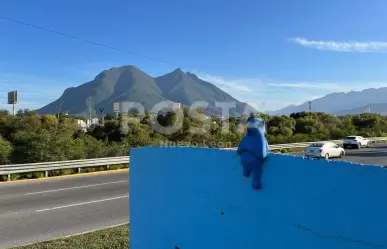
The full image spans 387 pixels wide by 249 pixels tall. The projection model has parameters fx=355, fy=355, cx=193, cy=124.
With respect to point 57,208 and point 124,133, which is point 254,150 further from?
point 124,133

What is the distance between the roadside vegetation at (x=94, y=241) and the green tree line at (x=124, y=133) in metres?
3.54

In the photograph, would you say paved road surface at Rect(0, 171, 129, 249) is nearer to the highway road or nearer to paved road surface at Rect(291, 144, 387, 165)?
the highway road

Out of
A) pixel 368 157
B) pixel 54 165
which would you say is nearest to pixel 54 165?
pixel 54 165

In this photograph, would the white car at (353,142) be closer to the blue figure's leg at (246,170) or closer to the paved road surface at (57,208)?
Answer: the paved road surface at (57,208)

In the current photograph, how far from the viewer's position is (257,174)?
3125 millimetres

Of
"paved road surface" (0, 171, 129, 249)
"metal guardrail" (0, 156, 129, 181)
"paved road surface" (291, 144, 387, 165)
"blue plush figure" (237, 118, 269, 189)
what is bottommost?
"paved road surface" (0, 171, 129, 249)

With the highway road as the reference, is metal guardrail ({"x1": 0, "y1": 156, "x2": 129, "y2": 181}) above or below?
above

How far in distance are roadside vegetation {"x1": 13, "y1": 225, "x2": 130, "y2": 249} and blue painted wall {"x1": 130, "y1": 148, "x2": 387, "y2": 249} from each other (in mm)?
1593

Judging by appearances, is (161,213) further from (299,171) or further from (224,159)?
(299,171)

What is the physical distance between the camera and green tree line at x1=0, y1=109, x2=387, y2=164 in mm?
18953

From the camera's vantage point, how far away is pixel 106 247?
6.25 m

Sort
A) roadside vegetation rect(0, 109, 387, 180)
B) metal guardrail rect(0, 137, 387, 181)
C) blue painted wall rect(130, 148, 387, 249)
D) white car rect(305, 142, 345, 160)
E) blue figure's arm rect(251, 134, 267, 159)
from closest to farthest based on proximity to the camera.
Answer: blue painted wall rect(130, 148, 387, 249) → blue figure's arm rect(251, 134, 267, 159) → metal guardrail rect(0, 137, 387, 181) → roadside vegetation rect(0, 109, 387, 180) → white car rect(305, 142, 345, 160)


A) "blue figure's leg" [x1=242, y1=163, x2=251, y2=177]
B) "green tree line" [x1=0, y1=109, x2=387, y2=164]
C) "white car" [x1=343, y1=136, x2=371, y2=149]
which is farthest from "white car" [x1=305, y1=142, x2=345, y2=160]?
"blue figure's leg" [x1=242, y1=163, x2=251, y2=177]

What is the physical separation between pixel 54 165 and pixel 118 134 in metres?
13.8
